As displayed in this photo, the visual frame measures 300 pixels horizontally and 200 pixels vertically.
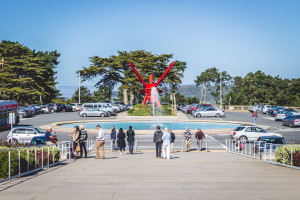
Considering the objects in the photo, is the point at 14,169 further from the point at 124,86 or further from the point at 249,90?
the point at 249,90

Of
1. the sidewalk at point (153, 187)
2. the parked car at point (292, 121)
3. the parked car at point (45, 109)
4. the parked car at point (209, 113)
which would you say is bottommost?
the sidewalk at point (153, 187)

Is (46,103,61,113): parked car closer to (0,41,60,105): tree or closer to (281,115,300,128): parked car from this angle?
(0,41,60,105): tree

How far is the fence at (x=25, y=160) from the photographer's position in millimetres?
10266

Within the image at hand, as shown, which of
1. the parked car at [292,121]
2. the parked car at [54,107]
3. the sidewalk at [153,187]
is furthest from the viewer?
the parked car at [54,107]

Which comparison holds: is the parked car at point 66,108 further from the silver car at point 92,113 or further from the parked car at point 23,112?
the parked car at point 23,112

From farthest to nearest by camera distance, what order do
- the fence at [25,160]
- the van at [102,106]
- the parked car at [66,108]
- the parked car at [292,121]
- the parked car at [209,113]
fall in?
the parked car at [66,108] < the van at [102,106] < the parked car at [209,113] < the parked car at [292,121] < the fence at [25,160]

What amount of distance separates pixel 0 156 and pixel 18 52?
205ft

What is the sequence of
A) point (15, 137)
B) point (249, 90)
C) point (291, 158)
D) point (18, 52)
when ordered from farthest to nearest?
point (249, 90), point (18, 52), point (15, 137), point (291, 158)

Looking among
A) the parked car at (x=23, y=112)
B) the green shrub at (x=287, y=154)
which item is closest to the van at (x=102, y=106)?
the parked car at (x=23, y=112)

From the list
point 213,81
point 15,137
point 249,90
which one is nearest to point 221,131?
point 15,137

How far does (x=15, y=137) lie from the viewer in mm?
24156

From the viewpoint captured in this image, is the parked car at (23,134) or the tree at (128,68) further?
the tree at (128,68)

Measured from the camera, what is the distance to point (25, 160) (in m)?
11.6

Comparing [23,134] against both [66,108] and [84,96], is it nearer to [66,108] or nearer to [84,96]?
[66,108]
